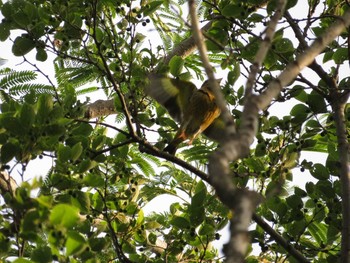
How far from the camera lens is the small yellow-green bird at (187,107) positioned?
4.39 meters

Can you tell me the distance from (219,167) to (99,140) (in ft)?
8.26

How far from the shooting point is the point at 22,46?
388 cm

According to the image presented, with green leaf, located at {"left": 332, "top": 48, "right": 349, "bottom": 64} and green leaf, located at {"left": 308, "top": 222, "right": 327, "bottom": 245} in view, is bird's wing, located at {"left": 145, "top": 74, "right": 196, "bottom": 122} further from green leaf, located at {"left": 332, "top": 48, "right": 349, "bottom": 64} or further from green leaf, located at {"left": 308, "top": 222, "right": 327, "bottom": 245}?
green leaf, located at {"left": 308, "top": 222, "right": 327, "bottom": 245}

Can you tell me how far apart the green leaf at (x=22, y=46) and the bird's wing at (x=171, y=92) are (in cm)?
75

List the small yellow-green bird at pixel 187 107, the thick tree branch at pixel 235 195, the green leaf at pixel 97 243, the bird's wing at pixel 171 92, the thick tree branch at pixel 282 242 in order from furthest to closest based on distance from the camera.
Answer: the small yellow-green bird at pixel 187 107
the bird's wing at pixel 171 92
the thick tree branch at pixel 282 242
the green leaf at pixel 97 243
the thick tree branch at pixel 235 195

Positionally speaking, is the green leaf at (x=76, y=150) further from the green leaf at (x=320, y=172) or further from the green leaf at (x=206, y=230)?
the green leaf at (x=320, y=172)

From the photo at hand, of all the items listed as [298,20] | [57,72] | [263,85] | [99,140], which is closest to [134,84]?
[99,140]

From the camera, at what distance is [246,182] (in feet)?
12.8

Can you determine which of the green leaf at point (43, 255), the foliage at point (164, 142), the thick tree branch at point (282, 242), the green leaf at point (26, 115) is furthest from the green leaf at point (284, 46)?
the green leaf at point (43, 255)

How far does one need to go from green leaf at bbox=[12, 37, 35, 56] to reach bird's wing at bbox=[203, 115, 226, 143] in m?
1.80

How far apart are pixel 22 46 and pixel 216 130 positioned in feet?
6.52

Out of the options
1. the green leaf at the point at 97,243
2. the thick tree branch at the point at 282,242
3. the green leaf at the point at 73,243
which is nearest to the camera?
the green leaf at the point at 73,243

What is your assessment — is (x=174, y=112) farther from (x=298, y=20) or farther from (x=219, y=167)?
(x=219, y=167)

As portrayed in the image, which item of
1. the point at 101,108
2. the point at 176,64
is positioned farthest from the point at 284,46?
the point at 101,108
